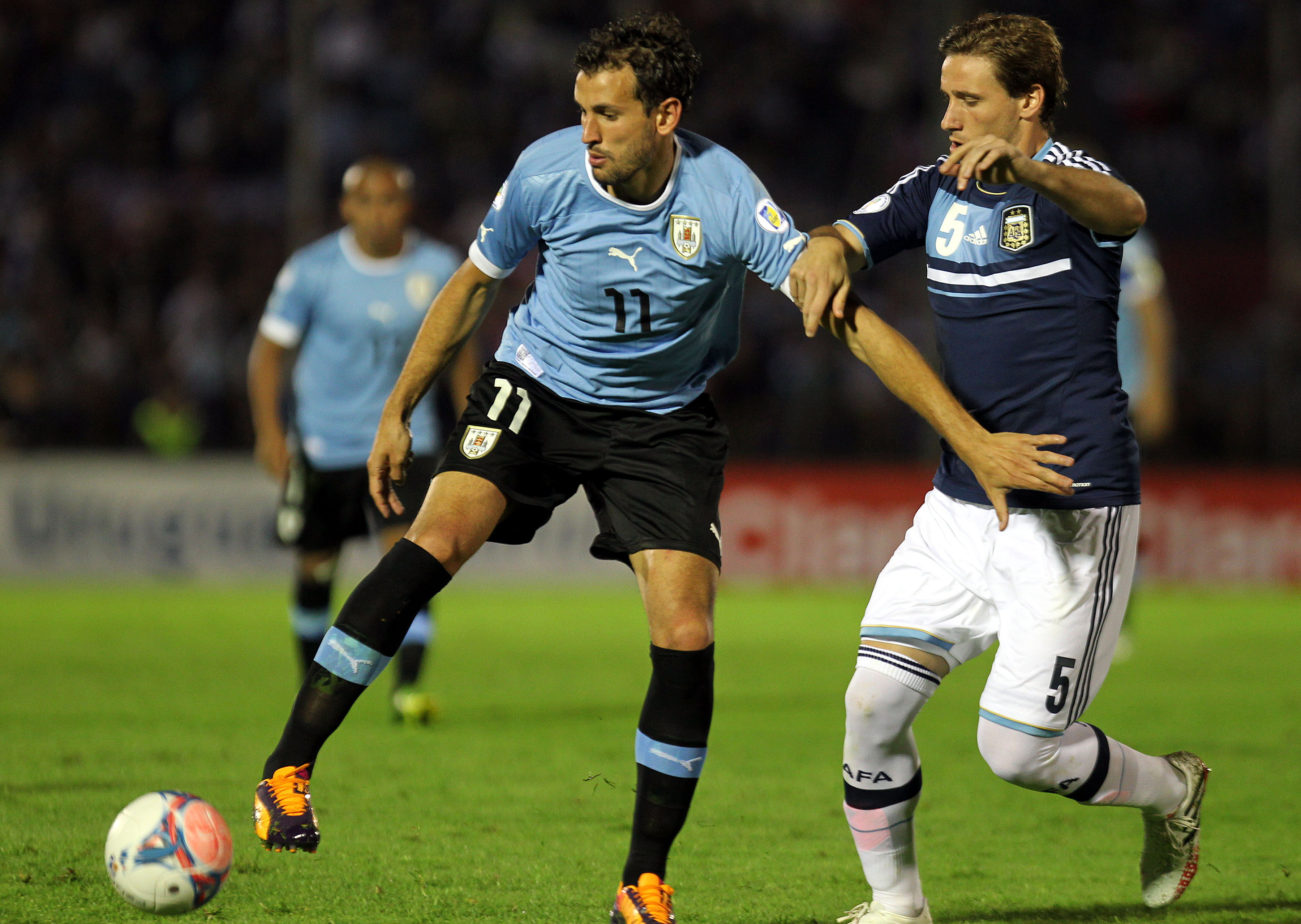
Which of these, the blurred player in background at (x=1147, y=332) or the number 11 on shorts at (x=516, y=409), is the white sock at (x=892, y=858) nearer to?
the number 11 on shorts at (x=516, y=409)

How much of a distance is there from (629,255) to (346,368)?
11.5 feet

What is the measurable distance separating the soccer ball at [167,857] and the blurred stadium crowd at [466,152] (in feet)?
36.3

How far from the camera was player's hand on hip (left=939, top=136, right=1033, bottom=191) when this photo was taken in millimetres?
3541

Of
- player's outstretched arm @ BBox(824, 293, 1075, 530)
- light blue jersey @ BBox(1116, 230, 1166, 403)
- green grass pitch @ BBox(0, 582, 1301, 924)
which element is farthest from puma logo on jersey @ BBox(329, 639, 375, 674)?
light blue jersey @ BBox(1116, 230, 1166, 403)

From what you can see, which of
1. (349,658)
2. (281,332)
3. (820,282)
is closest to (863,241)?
(820,282)

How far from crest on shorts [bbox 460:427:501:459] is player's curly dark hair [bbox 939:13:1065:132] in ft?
4.94

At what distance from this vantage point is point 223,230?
650 inches

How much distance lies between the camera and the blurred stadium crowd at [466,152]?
49.1 feet

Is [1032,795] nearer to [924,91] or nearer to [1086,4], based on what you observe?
[924,91]

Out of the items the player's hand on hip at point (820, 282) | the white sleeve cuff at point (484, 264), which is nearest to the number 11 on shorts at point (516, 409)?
the white sleeve cuff at point (484, 264)

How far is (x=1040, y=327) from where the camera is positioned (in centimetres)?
404

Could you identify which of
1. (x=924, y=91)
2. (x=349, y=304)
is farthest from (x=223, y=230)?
(x=349, y=304)

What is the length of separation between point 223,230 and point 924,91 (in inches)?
302

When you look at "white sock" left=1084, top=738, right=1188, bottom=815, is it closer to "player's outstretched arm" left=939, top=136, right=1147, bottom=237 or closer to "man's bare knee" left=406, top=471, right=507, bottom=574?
"player's outstretched arm" left=939, top=136, right=1147, bottom=237
